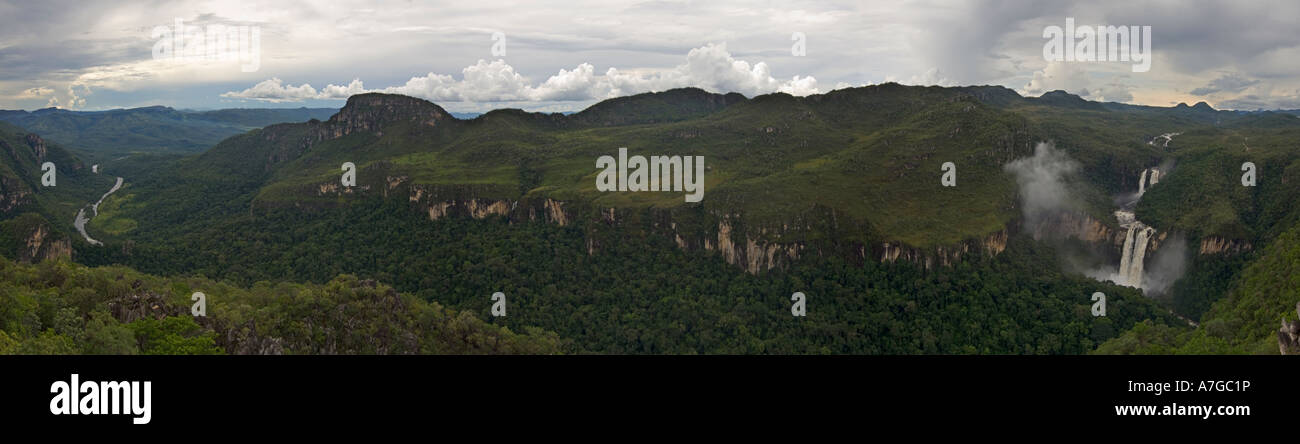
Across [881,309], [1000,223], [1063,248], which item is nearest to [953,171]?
[1000,223]

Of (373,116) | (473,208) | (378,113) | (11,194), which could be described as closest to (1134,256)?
(473,208)

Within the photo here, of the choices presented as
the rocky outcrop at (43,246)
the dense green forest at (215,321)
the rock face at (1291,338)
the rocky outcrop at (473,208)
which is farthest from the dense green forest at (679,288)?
the rock face at (1291,338)

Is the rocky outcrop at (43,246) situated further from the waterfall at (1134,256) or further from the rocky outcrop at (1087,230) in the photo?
the waterfall at (1134,256)

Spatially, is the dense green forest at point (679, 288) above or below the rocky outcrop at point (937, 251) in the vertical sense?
below

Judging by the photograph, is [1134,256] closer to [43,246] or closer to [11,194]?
[43,246]

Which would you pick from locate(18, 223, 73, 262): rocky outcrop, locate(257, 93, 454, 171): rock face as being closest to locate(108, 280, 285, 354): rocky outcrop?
locate(18, 223, 73, 262): rocky outcrop

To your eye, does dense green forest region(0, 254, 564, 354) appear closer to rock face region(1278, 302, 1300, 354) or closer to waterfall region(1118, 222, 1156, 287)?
rock face region(1278, 302, 1300, 354)

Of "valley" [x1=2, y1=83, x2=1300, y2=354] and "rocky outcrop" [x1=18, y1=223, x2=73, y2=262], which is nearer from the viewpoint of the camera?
"valley" [x1=2, y1=83, x2=1300, y2=354]

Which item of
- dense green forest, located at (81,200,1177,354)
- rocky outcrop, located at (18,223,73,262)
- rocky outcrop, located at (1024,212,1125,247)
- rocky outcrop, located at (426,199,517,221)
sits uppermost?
rocky outcrop, located at (426,199,517,221)
